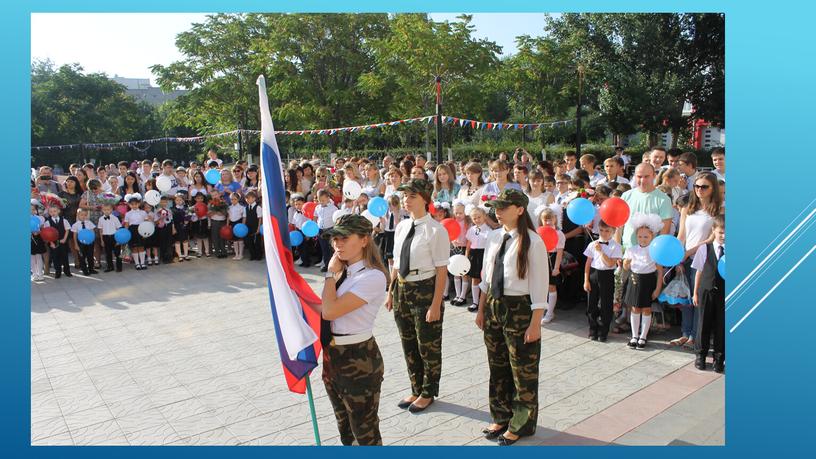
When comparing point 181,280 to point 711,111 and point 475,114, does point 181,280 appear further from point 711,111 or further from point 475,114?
point 711,111

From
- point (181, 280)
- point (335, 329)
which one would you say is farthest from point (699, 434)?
point (181, 280)

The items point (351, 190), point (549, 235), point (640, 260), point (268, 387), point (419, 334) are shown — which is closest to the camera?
point (419, 334)

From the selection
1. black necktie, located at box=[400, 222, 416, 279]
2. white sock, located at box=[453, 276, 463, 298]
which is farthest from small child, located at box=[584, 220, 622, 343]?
black necktie, located at box=[400, 222, 416, 279]

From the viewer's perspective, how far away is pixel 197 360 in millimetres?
5695

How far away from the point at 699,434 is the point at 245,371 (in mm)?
3806

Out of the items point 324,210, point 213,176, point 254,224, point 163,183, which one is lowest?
point 254,224

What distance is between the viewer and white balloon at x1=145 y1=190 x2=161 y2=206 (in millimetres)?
10102

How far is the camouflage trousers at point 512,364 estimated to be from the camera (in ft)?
12.5

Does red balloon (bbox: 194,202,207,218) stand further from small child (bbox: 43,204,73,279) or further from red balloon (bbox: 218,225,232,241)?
small child (bbox: 43,204,73,279)

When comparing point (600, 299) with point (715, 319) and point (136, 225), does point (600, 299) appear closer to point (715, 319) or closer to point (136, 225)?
point (715, 319)

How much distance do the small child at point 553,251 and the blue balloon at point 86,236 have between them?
7.57 meters

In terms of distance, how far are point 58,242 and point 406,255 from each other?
26.0ft

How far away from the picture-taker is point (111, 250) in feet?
32.7

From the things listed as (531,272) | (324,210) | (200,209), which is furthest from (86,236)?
(531,272)
